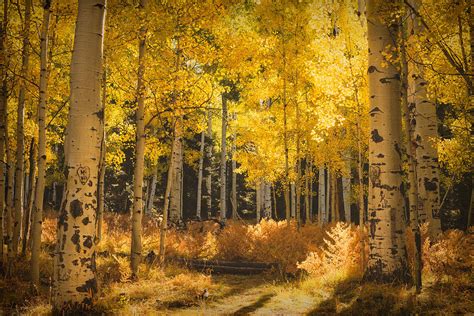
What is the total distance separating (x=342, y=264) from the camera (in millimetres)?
7422

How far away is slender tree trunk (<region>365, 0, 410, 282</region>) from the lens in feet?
19.0

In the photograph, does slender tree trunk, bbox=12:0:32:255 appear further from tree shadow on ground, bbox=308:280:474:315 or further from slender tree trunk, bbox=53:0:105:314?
tree shadow on ground, bbox=308:280:474:315

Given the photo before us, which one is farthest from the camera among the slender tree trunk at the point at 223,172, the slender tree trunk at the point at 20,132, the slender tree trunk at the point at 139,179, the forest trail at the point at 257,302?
the slender tree trunk at the point at 223,172

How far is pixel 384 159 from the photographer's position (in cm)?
602

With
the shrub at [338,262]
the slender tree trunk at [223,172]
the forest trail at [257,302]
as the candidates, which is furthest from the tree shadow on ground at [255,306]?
the slender tree trunk at [223,172]

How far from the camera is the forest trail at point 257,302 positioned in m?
5.25

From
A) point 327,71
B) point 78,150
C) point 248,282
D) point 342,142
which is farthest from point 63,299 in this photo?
point 342,142

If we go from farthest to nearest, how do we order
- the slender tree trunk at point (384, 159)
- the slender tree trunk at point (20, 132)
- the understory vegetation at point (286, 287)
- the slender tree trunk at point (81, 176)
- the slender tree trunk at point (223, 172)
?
the slender tree trunk at point (223, 172), the slender tree trunk at point (20, 132), the slender tree trunk at point (384, 159), the understory vegetation at point (286, 287), the slender tree trunk at point (81, 176)

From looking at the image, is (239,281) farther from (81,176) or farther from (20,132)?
(20,132)

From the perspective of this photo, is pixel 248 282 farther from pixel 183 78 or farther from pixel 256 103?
pixel 256 103

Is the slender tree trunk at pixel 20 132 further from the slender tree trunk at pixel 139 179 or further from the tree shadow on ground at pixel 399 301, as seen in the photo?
the tree shadow on ground at pixel 399 301

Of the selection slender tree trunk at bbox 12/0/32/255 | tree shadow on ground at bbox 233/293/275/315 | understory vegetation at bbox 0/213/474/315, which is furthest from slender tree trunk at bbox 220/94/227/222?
tree shadow on ground at bbox 233/293/275/315

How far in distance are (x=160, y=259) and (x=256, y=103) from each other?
8.50m

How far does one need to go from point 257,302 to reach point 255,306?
31 centimetres
